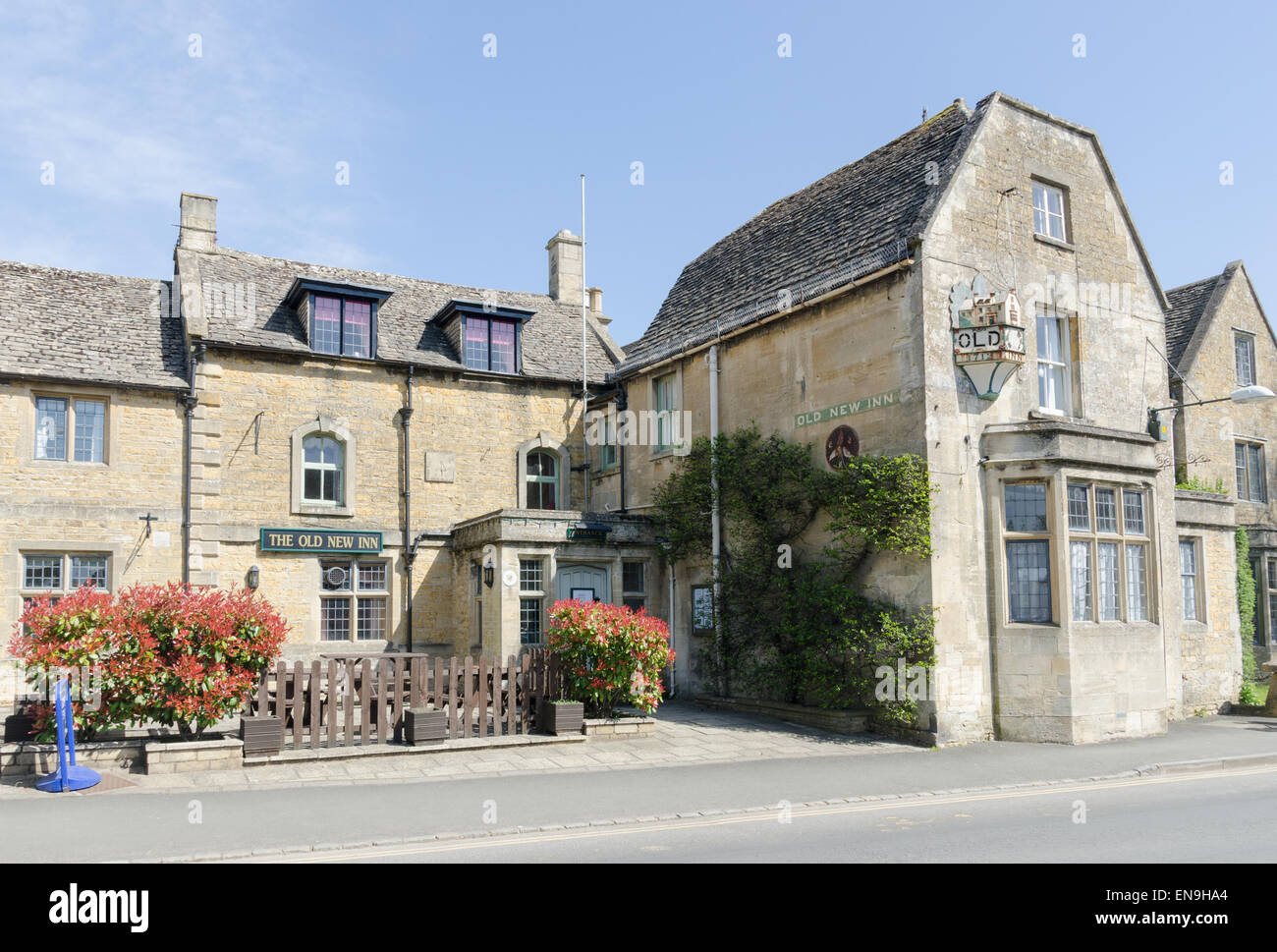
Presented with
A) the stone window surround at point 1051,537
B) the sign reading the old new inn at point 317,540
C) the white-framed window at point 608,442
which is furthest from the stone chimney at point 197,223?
the stone window surround at point 1051,537

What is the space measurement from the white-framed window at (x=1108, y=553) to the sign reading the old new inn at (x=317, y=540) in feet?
46.5

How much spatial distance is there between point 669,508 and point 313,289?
9.31 m

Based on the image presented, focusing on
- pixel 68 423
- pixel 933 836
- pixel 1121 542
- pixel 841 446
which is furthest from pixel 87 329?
pixel 1121 542

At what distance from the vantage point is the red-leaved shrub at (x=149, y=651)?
12.1 m

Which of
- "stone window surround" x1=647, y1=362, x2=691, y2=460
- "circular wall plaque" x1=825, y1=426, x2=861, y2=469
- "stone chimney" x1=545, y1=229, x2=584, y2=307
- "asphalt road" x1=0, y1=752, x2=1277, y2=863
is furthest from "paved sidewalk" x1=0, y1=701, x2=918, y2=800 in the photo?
"stone chimney" x1=545, y1=229, x2=584, y2=307

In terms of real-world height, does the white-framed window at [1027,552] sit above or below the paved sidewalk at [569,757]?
above

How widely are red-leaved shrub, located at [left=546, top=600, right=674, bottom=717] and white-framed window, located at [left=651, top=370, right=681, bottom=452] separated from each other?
742 cm

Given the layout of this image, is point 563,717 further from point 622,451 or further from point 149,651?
point 622,451

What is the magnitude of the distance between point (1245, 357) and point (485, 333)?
20496mm

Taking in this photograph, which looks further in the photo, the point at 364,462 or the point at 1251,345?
the point at 1251,345

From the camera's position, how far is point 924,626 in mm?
15344

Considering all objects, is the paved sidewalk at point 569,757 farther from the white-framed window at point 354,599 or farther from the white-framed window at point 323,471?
the white-framed window at point 323,471

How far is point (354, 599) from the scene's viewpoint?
21.5 m
